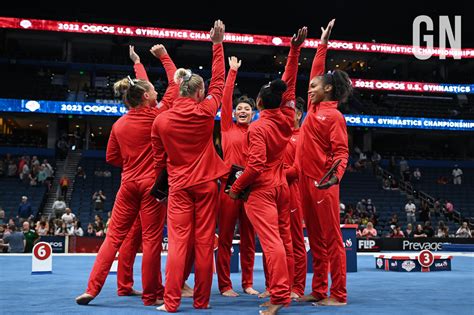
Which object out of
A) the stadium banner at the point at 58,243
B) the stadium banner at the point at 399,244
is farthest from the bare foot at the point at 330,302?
the stadium banner at the point at 399,244

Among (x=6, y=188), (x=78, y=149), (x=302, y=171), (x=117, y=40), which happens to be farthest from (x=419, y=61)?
(x=302, y=171)

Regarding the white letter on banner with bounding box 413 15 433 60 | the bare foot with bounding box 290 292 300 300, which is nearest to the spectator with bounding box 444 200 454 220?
the white letter on banner with bounding box 413 15 433 60

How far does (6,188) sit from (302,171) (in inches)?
790

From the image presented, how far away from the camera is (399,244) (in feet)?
60.5

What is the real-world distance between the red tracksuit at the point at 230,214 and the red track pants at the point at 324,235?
2.71 ft

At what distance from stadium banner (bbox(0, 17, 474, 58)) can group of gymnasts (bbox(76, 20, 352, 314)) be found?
76.6 feet

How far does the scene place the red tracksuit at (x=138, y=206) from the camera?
5426 mm

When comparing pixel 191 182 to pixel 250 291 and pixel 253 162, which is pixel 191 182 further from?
pixel 250 291

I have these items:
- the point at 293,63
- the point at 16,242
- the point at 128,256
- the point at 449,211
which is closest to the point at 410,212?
the point at 449,211

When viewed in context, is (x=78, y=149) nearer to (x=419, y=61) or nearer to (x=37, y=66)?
(x=37, y=66)

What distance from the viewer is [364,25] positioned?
1371 inches

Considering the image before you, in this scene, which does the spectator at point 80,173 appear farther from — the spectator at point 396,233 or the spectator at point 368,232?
the spectator at point 396,233

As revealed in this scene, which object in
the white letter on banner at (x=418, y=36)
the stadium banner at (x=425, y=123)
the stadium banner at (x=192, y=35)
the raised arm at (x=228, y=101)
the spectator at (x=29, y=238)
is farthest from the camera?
the white letter on banner at (x=418, y=36)

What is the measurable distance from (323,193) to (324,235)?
0.43 metres
